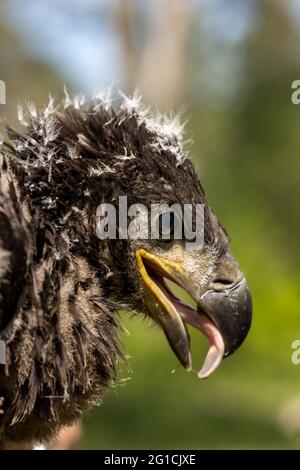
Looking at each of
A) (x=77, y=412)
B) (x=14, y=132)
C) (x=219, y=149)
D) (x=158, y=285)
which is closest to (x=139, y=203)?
(x=158, y=285)

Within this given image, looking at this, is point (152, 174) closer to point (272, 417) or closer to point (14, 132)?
point (14, 132)

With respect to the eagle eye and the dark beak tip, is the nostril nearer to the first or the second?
the dark beak tip

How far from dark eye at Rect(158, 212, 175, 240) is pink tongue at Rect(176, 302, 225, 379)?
331 mm

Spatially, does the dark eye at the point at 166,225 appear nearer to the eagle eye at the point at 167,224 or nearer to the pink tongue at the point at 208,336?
the eagle eye at the point at 167,224

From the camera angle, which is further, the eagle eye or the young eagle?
the eagle eye

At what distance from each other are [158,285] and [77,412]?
0.67 metres

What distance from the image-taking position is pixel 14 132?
3.91 m

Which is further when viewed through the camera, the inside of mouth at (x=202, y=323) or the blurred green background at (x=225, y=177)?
the blurred green background at (x=225, y=177)

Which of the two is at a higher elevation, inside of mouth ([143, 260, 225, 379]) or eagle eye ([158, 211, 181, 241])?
eagle eye ([158, 211, 181, 241])

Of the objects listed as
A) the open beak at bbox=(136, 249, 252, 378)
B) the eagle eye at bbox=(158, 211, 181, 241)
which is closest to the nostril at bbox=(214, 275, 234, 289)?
the open beak at bbox=(136, 249, 252, 378)

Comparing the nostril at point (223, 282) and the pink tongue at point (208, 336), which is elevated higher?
the nostril at point (223, 282)

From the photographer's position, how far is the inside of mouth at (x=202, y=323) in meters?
3.80

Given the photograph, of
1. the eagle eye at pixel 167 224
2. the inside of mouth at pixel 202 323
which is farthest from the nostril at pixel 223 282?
the eagle eye at pixel 167 224

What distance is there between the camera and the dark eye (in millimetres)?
3838
